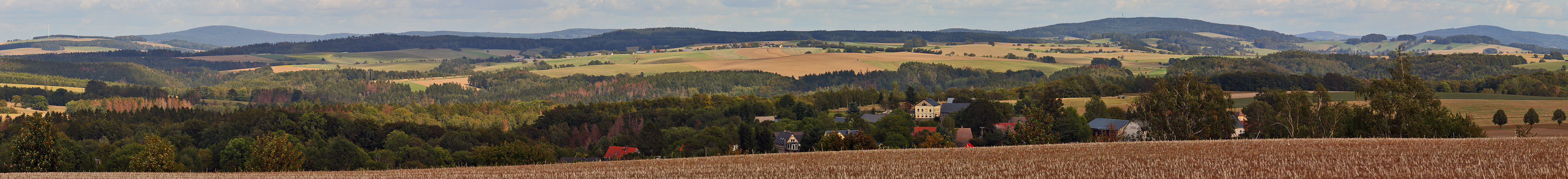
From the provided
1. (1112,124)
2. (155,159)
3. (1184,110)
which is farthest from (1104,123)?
(155,159)

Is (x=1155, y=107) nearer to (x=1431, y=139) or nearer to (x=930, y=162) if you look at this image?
(x=1431, y=139)

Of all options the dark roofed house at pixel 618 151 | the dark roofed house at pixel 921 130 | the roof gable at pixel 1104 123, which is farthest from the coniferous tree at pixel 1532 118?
the dark roofed house at pixel 618 151

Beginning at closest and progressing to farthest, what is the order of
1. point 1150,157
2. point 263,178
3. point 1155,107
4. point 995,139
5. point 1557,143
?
point 1557,143 → point 1150,157 → point 263,178 → point 1155,107 → point 995,139

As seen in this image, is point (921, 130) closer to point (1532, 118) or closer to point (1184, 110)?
point (1184, 110)

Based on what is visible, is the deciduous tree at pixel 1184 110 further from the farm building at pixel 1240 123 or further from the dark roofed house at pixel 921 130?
the dark roofed house at pixel 921 130

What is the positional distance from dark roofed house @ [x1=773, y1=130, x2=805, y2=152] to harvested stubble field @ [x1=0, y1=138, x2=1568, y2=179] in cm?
5666

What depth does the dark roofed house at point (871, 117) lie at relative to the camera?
128 metres

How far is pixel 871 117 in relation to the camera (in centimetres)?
13388

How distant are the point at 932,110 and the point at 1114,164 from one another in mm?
104495

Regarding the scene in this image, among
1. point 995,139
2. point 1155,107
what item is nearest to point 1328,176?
point 1155,107

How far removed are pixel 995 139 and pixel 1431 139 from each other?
187ft

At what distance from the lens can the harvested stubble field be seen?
1134 inches

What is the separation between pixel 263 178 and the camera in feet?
127

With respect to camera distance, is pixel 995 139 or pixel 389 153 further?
pixel 389 153
